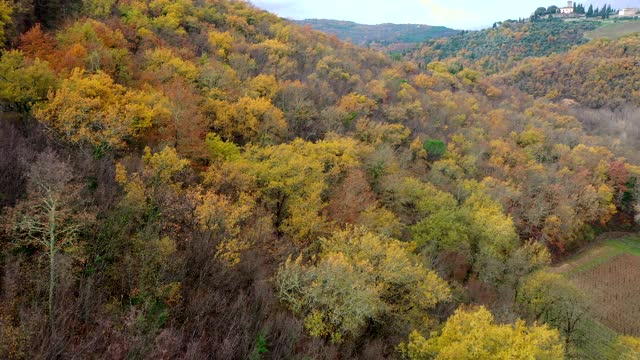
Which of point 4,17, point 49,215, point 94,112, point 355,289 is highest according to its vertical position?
point 4,17

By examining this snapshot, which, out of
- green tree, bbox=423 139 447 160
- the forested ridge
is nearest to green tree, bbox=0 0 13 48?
the forested ridge

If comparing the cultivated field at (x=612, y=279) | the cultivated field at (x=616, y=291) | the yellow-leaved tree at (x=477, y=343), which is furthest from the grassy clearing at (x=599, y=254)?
the yellow-leaved tree at (x=477, y=343)

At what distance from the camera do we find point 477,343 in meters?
18.7

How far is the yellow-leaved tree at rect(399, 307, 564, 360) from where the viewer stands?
18.5 metres

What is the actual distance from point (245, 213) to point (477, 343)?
47.2 ft

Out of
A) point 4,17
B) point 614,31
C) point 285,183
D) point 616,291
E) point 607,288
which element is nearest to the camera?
point 285,183

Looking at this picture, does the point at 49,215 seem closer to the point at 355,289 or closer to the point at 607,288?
the point at 355,289

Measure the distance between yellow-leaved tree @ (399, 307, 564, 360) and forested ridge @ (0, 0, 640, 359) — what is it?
12 cm

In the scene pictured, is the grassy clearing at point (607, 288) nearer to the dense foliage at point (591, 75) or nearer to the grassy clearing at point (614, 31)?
the dense foliage at point (591, 75)

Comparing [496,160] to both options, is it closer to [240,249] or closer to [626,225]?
[626,225]

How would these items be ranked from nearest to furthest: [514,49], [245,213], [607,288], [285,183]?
1. [245,213]
2. [285,183]
3. [607,288]
4. [514,49]

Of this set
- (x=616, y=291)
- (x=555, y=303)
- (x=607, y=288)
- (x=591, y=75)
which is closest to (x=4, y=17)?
(x=555, y=303)

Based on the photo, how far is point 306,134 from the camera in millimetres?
49156

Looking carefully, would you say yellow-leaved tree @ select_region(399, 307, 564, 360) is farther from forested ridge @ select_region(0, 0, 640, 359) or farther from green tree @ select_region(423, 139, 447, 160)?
green tree @ select_region(423, 139, 447, 160)
